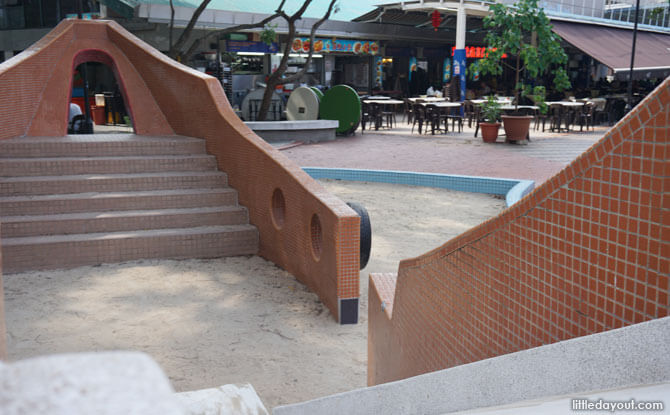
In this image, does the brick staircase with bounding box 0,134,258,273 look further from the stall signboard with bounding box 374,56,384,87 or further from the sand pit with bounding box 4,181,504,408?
the stall signboard with bounding box 374,56,384,87

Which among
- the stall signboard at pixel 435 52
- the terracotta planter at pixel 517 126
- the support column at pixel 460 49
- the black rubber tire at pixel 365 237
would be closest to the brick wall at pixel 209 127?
the black rubber tire at pixel 365 237

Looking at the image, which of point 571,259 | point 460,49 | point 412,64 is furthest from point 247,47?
point 571,259

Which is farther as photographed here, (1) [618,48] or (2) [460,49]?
(1) [618,48]

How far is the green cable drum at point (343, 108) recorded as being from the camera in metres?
16.9

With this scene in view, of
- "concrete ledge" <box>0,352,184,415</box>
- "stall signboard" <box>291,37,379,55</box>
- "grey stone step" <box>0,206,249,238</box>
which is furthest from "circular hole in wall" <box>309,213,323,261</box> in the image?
"stall signboard" <box>291,37,379,55</box>

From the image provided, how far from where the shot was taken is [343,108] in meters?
17.1

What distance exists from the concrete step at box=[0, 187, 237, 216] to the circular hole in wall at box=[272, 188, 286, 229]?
961 mm

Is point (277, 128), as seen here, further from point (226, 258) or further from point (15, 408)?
point (15, 408)

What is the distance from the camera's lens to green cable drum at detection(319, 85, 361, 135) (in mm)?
16875

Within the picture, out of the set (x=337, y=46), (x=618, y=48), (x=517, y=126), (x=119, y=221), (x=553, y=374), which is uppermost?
(x=337, y=46)

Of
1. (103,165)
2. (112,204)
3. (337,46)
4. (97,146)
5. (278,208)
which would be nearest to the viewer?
(278,208)

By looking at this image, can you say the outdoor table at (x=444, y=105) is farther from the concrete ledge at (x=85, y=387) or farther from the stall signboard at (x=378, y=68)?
the concrete ledge at (x=85, y=387)

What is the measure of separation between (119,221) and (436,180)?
5.76 metres

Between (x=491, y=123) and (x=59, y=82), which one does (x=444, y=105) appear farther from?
(x=59, y=82)
